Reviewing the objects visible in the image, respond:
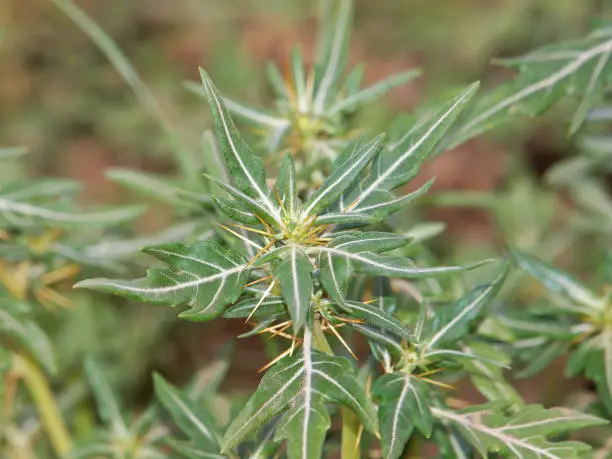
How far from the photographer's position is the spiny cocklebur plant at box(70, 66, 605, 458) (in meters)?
1.04

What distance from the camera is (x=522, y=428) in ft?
4.06

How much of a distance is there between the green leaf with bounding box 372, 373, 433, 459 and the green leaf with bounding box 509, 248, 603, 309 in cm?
50

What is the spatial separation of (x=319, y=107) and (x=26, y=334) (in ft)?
2.78

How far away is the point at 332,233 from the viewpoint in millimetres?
1171

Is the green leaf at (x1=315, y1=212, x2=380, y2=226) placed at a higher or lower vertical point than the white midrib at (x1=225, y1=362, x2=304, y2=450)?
higher

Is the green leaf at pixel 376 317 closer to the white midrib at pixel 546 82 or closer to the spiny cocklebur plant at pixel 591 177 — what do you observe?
the white midrib at pixel 546 82

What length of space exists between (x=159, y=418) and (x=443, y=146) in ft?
3.28

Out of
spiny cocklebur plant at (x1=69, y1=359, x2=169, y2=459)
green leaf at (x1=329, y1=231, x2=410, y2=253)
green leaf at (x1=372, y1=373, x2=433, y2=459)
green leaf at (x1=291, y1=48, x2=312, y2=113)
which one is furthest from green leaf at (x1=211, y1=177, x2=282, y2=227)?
spiny cocklebur plant at (x1=69, y1=359, x2=169, y2=459)

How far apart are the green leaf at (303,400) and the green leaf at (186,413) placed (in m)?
0.41

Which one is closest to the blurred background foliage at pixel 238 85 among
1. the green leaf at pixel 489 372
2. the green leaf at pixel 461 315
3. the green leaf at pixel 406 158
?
the green leaf at pixel 489 372

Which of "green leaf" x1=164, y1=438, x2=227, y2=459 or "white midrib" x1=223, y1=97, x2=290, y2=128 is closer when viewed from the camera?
"green leaf" x1=164, y1=438, x2=227, y2=459

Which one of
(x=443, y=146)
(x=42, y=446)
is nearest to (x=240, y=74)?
(x=42, y=446)

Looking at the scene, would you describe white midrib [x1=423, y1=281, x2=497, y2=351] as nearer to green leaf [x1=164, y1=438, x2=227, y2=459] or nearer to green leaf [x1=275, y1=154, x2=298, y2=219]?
green leaf [x1=275, y1=154, x2=298, y2=219]

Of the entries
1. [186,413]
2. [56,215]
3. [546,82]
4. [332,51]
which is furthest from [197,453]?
[546,82]
